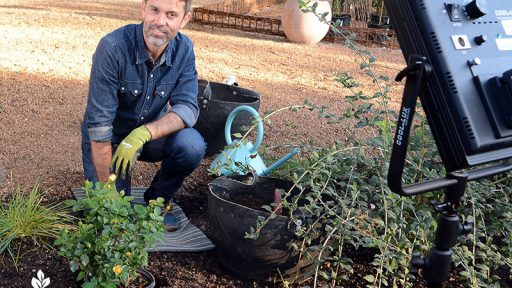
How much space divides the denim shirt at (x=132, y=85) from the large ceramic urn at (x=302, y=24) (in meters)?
4.95

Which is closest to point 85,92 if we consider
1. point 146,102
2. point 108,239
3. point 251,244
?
point 146,102

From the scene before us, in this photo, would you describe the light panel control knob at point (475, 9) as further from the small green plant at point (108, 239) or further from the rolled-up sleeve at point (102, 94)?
the rolled-up sleeve at point (102, 94)

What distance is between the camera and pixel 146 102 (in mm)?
3402

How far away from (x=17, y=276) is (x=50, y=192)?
87 cm

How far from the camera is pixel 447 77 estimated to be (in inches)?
64.5

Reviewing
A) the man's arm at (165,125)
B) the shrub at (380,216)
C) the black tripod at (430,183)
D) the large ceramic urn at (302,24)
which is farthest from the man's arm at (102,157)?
the large ceramic urn at (302,24)

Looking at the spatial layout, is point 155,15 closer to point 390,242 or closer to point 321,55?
point 390,242

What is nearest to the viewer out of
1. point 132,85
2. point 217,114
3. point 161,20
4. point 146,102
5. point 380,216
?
point 380,216

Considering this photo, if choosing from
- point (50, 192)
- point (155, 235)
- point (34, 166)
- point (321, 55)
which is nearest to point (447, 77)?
point (155, 235)

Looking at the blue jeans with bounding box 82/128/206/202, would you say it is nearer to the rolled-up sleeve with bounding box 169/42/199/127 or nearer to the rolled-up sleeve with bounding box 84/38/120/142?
the rolled-up sleeve with bounding box 169/42/199/127

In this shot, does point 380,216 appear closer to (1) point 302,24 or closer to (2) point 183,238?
(2) point 183,238

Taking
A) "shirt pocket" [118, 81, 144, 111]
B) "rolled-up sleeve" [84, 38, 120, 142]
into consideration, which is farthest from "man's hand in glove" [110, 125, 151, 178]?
"shirt pocket" [118, 81, 144, 111]

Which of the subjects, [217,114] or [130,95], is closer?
[130,95]

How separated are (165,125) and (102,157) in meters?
0.33
